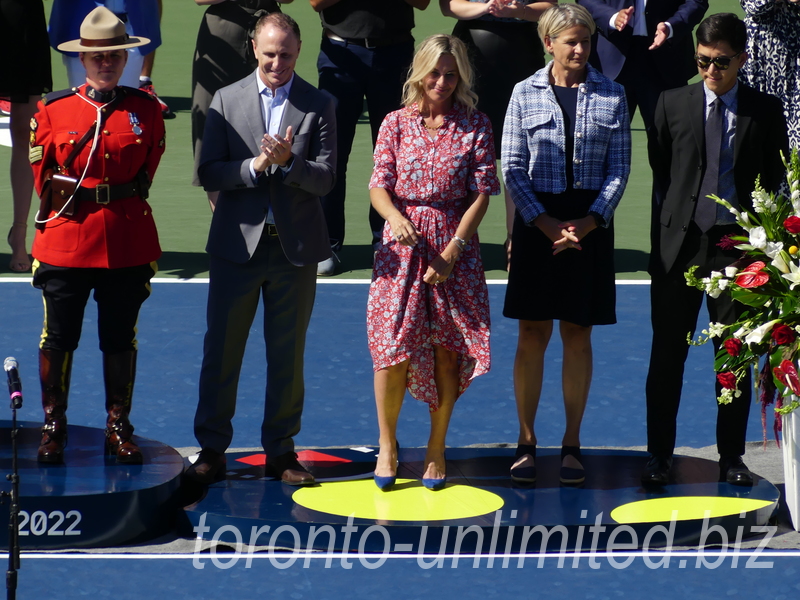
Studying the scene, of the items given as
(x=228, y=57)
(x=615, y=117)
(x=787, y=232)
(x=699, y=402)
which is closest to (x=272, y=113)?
(x=615, y=117)

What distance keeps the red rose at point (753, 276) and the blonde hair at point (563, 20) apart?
1.35 metres

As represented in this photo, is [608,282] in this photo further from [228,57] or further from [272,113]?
[228,57]

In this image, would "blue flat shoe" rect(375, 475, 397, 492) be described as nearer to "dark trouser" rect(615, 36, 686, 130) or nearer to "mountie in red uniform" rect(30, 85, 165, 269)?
"mountie in red uniform" rect(30, 85, 165, 269)

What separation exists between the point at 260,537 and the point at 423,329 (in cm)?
119

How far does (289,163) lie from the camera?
603 centimetres

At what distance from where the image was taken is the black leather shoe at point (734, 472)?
20.8ft

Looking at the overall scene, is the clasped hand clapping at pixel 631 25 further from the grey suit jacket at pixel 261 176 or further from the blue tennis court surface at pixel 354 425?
the grey suit jacket at pixel 261 176

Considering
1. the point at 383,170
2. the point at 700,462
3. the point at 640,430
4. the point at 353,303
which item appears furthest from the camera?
the point at 353,303

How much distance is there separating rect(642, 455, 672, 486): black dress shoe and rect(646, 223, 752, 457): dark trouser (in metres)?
0.04

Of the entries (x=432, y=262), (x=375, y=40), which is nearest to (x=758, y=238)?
(x=432, y=262)

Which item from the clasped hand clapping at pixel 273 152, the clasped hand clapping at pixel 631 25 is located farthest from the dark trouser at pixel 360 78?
the clasped hand clapping at pixel 273 152

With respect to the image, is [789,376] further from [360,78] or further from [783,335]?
[360,78]

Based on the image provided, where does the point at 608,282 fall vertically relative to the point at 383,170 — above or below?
below

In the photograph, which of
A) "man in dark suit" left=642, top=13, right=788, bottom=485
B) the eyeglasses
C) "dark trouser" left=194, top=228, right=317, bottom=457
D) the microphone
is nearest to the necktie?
"man in dark suit" left=642, top=13, right=788, bottom=485
